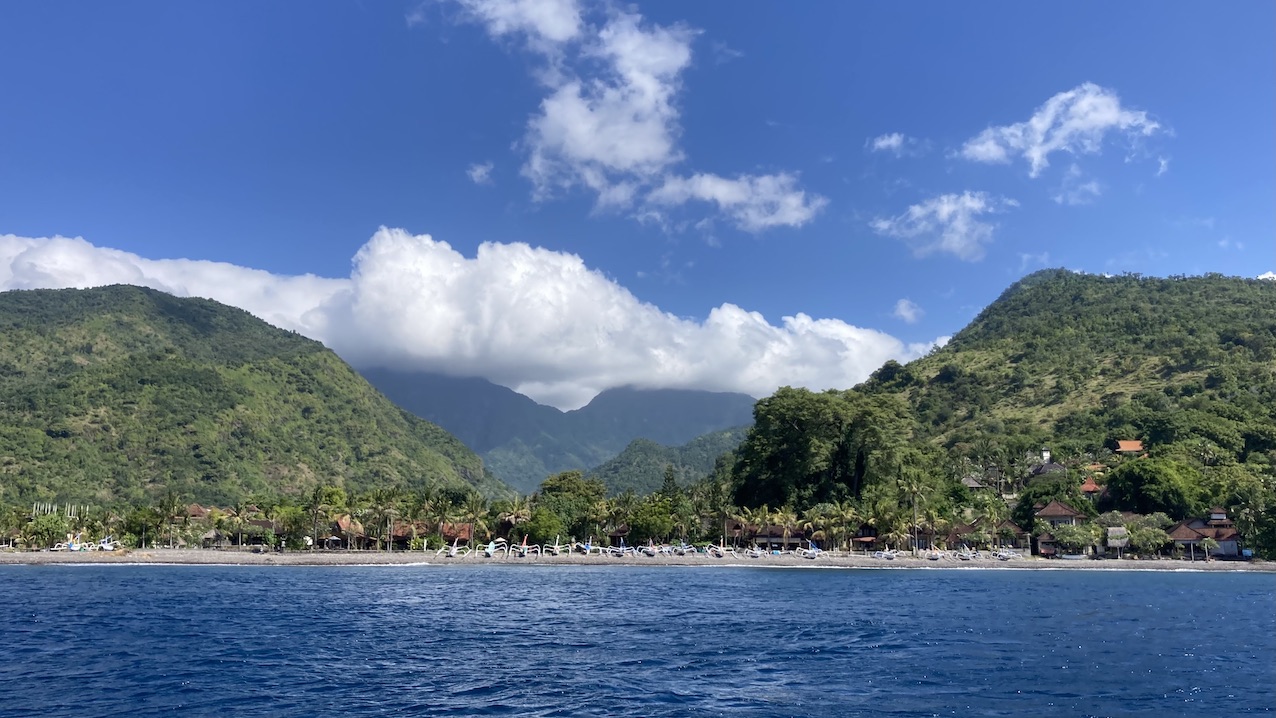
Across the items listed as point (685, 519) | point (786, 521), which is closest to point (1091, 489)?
point (786, 521)

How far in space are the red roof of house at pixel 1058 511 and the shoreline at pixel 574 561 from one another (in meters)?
15.7

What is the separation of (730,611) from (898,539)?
64134 mm

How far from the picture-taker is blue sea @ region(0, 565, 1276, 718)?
22.2m

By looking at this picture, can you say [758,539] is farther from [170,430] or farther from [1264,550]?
[170,430]

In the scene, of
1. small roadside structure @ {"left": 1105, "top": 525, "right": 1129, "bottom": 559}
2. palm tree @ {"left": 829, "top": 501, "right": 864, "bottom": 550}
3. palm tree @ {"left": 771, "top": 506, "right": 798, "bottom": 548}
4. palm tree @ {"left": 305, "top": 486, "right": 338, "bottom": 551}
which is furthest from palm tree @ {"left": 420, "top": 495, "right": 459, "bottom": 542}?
small roadside structure @ {"left": 1105, "top": 525, "right": 1129, "bottom": 559}

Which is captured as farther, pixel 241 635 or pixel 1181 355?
pixel 1181 355

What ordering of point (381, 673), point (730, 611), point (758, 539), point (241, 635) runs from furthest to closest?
1. point (758, 539)
2. point (730, 611)
3. point (241, 635)
4. point (381, 673)

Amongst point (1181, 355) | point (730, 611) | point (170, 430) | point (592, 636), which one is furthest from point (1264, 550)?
point (170, 430)

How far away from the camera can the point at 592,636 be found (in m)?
34.3

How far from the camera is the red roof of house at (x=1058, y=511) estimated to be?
10994 centimetres

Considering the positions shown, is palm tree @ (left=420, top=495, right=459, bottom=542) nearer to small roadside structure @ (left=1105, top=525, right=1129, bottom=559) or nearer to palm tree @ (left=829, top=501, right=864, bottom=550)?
palm tree @ (left=829, top=501, right=864, bottom=550)

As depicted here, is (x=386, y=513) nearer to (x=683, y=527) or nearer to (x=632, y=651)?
(x=683, y=527)

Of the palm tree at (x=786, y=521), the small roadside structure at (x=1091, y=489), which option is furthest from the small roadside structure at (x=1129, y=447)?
the palm tree at (x=786, y=521)

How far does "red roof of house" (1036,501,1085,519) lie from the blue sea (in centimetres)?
5380
